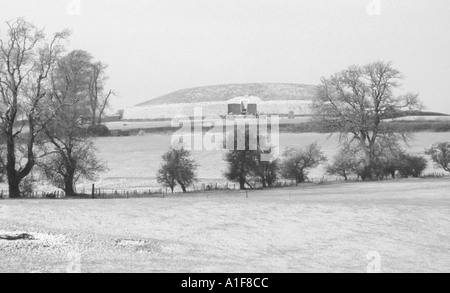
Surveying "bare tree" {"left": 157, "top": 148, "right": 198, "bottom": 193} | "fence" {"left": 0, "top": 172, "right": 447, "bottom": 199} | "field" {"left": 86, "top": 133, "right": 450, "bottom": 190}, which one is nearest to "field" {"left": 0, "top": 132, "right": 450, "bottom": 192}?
"field" {"left": 86, "top": 133, "right": 450, "bottom": 190}

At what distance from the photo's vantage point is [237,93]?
111438mm

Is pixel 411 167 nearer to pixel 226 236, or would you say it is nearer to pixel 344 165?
pixel 344 165

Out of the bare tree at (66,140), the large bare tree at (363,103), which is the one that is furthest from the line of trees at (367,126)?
the bare tree at (66,140)

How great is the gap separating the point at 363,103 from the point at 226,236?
107 ft

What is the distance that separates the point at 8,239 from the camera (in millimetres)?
19156

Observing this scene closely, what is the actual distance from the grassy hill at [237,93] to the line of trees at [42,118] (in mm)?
64842

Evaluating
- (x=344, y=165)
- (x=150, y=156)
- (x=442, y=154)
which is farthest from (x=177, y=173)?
(x=442, y=154)

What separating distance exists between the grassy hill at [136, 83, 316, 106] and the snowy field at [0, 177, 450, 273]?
79.0 meters

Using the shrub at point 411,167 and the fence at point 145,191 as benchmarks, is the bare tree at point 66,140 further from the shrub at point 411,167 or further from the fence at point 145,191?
the shrub at point 411,167

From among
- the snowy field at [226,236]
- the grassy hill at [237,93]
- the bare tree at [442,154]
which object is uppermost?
the grassy hill at [237,93]

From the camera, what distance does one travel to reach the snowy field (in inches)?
703

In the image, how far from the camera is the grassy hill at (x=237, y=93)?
109m

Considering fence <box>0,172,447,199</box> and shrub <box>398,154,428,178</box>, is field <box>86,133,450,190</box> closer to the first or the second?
fence <box>0,172,447,199</box>
